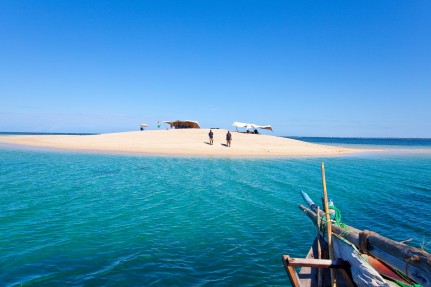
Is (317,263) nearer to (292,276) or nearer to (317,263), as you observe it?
(317,263)

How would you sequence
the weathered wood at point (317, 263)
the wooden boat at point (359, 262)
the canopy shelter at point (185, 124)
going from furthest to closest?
the canopy shelter at point (185, 124), the weathered wood at point (317, 263), the wooden boat at point (359, 262)

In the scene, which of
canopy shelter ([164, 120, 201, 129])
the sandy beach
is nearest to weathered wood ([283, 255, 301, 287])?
the sandy beach

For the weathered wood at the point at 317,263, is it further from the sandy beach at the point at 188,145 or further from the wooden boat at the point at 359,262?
the sandy beach at the point at 188,145

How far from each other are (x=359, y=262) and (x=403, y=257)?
690mm

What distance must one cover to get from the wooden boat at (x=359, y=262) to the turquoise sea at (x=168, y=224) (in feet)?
6.13

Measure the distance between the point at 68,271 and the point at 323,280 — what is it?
6.52 meters

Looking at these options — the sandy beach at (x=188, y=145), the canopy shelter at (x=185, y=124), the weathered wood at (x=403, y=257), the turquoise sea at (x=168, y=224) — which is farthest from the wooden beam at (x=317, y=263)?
the canopy shelter at (x=185, y=124)

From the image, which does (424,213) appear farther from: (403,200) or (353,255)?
(353,255)

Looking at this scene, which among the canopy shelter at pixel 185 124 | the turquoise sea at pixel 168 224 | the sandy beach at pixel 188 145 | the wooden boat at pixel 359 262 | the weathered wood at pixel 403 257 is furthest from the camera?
the canopy shelter at pixel 185 124

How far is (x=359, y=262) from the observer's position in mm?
4750

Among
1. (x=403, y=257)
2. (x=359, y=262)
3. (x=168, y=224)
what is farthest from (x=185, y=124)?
(x=403, y=257)

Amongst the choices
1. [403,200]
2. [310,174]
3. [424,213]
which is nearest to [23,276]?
[424,213]

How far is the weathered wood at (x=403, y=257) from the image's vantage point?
387 centimetres

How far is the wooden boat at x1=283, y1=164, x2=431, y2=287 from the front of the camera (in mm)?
4105
